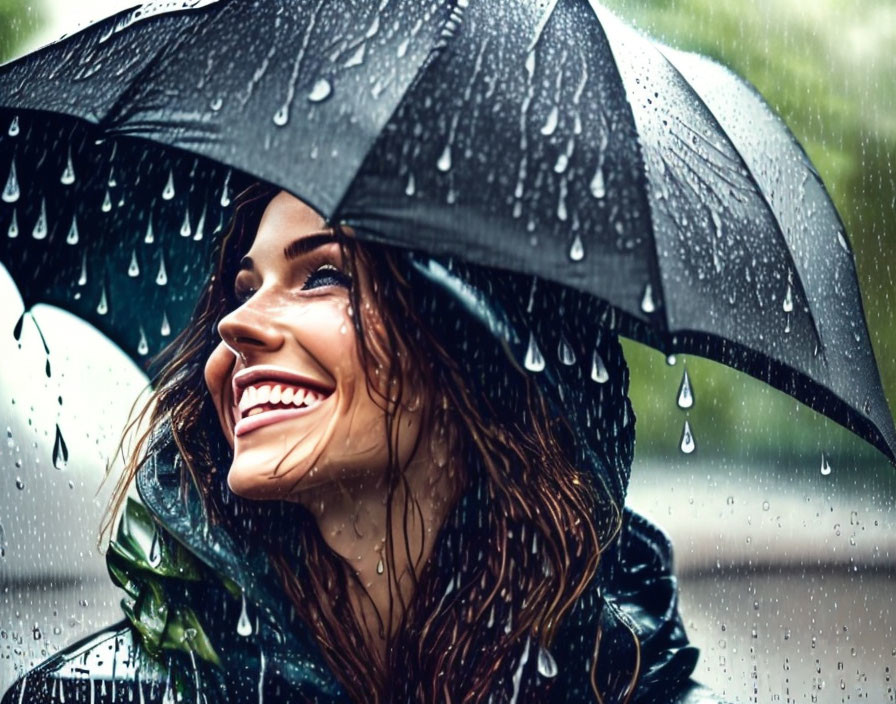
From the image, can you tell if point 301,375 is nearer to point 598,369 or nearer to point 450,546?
point 450,546

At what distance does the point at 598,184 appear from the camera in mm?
2346

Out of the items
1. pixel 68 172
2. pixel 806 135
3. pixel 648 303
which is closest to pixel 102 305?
pixel 68 172

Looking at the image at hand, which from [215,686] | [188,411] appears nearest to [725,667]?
[215,686]

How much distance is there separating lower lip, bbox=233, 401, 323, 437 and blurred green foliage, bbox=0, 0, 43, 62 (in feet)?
5.05

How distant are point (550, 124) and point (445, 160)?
0.21 meters

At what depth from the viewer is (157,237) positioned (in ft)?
10.6

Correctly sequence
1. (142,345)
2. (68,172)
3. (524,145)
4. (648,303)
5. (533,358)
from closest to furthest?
(648,303) < (524,145) < (533,358) < (68,172) < (142,345)

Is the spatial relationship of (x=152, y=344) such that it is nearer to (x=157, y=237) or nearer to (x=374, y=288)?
(x=157, y=237)

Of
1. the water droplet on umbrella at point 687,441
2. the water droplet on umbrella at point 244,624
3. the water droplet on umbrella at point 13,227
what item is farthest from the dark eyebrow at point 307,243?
the water droplet on umbrella at point 687,441

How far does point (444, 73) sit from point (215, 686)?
1525 mm

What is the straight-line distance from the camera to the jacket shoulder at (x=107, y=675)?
9.94 feet

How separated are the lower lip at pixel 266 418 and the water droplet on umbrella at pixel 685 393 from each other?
1.13m

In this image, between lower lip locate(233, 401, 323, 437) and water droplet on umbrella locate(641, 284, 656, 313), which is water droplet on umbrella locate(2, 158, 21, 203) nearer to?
lower lip locate(233, 401, 323, 437)

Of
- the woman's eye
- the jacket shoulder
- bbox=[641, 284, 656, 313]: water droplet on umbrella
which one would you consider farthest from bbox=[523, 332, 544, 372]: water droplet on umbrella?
the jacket shoulder
